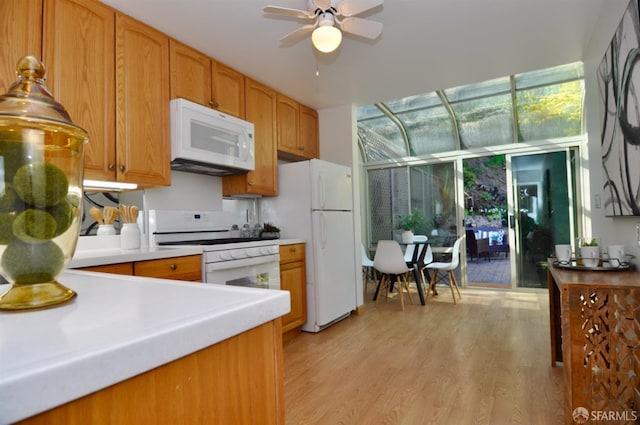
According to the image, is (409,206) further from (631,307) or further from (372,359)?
(631,307)

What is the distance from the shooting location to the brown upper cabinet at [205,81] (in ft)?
8.46

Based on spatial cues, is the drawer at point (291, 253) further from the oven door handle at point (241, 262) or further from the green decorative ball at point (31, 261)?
the green decorative ball at point (31, 261)

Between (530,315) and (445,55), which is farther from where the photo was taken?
(530,315)

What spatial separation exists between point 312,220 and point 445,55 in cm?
180

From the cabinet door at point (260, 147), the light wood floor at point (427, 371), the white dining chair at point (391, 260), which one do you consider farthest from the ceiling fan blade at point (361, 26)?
the white dining chair at point (391, 260)

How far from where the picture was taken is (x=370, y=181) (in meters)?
5.95

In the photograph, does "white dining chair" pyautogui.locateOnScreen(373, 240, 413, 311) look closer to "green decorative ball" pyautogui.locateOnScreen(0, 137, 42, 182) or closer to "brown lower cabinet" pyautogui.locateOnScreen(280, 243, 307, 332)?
"brown lower cabinet" pyautogui.locateOnScreen(280, 243, 307, 332)

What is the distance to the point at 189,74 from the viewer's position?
8.73ft

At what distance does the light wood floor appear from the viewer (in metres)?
1.88

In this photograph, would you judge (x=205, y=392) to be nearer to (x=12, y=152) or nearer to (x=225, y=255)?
(x=12, y=152)

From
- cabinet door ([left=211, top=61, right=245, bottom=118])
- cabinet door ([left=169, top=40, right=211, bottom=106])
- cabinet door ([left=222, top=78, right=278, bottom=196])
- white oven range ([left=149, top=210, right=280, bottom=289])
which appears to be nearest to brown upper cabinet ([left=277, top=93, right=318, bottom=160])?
cabinet door ([left=222, top=78, right=278, bottom=196])

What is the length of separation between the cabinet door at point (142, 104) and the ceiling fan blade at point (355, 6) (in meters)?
1.31

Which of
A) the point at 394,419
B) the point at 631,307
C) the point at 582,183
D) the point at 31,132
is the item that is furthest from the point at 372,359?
the point at 582,183

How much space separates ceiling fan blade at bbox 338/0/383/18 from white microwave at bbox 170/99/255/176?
48.9 inches
